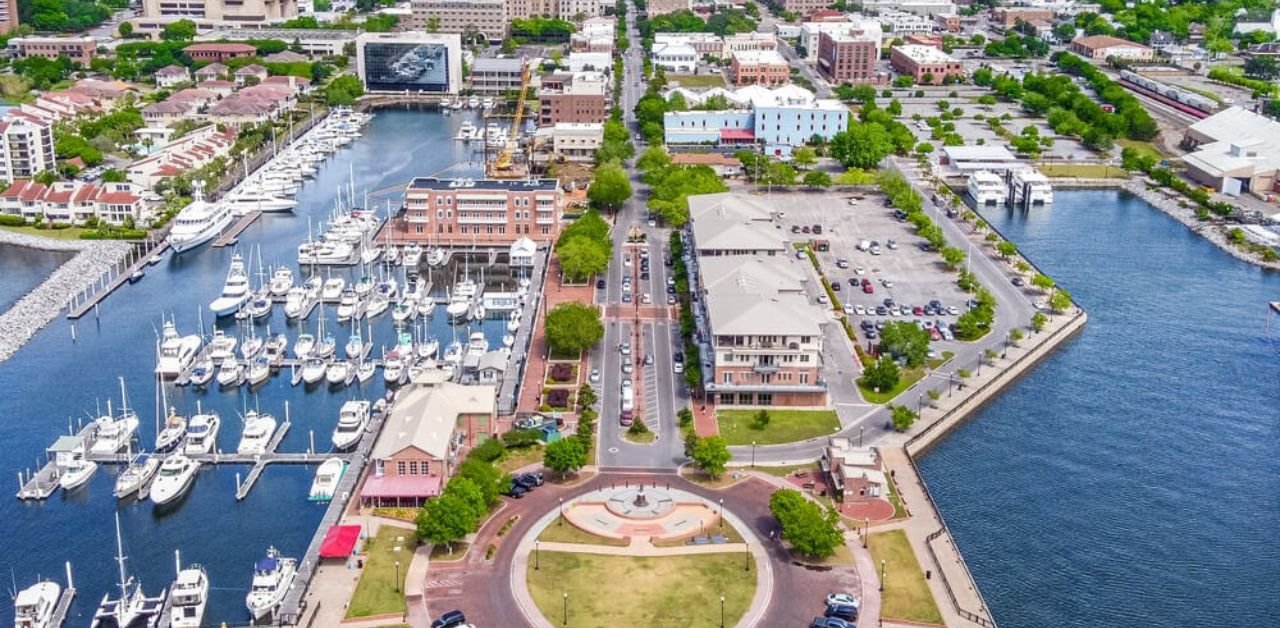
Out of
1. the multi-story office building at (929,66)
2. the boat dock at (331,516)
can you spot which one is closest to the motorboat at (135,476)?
the boat dock at (331,516)

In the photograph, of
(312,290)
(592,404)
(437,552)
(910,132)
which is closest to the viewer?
(437,552)

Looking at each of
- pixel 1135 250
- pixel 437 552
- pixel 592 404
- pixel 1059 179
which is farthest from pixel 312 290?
pixel 1059 179

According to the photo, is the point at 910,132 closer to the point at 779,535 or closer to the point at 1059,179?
the point at 1059,179

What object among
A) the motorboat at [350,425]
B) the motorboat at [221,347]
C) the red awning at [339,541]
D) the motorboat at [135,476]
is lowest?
the motorboat at [135,476]

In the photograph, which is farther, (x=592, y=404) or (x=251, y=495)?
(x=592, y=404)

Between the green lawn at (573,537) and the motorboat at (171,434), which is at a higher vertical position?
the motorboat at (171,434)

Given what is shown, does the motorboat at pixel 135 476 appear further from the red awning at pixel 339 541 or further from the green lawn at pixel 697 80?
the green lawn at pixel 697 80

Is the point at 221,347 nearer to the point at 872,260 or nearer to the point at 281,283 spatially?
the point at 281,283

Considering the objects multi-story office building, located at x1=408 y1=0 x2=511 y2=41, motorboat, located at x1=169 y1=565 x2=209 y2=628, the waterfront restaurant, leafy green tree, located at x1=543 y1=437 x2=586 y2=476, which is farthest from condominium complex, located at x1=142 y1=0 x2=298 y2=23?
motorboat, located at x1=169 y1=565 x2=209 y2=628
